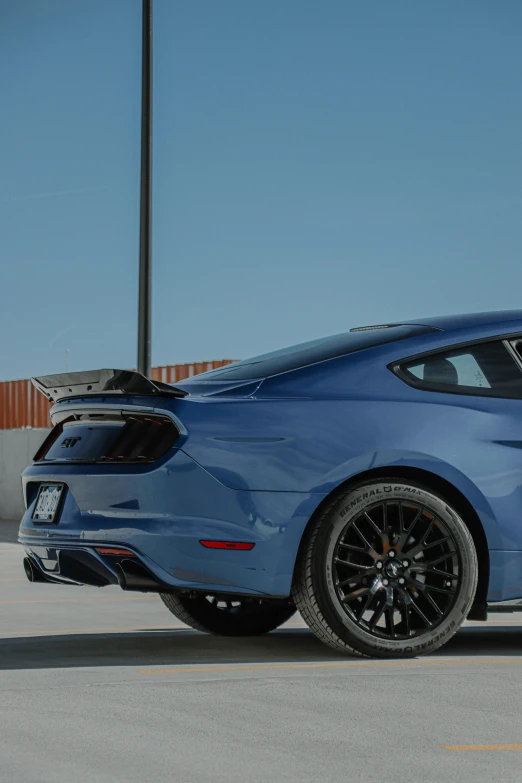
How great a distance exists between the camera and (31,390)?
84.3ft

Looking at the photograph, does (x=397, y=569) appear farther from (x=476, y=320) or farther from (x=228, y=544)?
(x=476, y=320)

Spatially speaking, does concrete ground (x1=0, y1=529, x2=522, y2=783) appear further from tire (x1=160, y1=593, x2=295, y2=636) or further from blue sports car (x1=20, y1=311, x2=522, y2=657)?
blue sports car (x1=20, y1=311, x2=522, y2=657)

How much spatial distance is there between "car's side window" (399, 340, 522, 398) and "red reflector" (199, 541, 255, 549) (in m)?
1.15

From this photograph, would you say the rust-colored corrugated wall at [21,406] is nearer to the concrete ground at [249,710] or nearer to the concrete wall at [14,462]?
the concrete wall at [14,462]

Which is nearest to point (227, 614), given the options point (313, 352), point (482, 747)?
point (313, 352)

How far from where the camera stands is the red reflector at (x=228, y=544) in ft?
20.4

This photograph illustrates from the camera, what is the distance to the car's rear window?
22.2 ft

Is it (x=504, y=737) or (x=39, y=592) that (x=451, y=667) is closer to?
(x=504, y=737)

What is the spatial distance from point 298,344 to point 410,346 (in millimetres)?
864

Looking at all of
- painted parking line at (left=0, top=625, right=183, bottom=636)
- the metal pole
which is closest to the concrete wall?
the metal pole

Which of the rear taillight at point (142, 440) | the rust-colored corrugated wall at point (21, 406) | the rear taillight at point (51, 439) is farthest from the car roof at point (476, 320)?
the rust-colored corrugated wall at point (21, 406)

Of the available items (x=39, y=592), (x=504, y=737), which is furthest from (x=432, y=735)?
(x=39, y=592)

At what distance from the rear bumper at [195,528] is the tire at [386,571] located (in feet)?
0.43

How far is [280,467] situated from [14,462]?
66.0 ft
